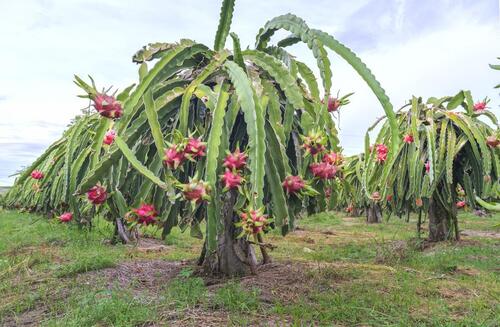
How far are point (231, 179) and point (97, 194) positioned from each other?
1.11m

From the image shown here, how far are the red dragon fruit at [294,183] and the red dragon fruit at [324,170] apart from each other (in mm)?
123

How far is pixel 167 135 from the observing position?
3.28 meters

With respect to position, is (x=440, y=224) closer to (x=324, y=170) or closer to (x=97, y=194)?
(x=324, y=170)

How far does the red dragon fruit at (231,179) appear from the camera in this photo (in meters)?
2.57

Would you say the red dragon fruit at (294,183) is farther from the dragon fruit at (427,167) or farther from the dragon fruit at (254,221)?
the dragon fruit at (427,167)

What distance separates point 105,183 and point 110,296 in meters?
0.87

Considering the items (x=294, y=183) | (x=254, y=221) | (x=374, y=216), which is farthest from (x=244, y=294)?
(x=374, y=216)

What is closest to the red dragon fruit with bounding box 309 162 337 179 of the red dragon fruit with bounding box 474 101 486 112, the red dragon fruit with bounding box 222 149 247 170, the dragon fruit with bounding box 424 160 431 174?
the red dragon fruit with bounding box 222 149 247 170

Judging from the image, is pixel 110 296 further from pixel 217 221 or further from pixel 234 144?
pixel 234 144

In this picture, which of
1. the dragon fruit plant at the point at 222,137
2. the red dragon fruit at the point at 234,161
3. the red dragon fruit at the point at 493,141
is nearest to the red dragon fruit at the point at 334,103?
the dragon fruit plant at the point at 222,137

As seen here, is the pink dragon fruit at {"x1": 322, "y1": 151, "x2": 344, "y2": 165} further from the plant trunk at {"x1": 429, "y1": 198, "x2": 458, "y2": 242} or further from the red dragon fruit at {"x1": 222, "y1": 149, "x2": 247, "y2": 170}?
the plant trunk at {"x1": 429, "y1": 198, "x2": 458, "y2": 242}

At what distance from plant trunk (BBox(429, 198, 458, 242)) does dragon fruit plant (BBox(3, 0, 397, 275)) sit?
375 centimetres

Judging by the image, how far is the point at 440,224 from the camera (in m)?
6.93

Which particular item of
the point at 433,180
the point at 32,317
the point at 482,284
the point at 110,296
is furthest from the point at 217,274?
the point at 433,180
